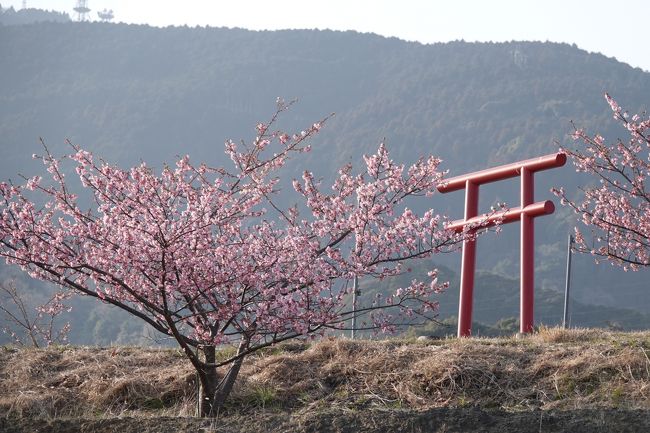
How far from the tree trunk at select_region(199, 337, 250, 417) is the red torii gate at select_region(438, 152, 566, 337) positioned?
Answer: 383 cm

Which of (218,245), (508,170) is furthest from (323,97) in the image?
(218,245)

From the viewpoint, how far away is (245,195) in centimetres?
657

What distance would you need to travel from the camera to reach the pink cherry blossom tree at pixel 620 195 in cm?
870

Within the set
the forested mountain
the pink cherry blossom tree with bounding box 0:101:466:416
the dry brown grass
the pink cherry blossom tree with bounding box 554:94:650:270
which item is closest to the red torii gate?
the pink cherry blossom tree with bounding box 554:94:650:270

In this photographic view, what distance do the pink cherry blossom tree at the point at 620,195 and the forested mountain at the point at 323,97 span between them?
10148cm

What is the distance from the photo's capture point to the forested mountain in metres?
134

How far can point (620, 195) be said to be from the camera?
9641 mm

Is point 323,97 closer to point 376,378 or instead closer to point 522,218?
point 522,218

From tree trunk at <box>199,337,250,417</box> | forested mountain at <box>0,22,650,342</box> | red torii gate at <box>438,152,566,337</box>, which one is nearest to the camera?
tree trunk at <box>199,337,250,417</box>

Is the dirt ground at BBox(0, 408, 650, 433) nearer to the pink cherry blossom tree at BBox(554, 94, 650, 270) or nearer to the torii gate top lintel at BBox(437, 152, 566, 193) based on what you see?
the pink cherry blossom tree at BBox(554, 94, 650, 270)

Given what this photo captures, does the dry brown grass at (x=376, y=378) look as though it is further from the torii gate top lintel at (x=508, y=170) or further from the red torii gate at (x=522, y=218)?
the torii gate top lintel at (x=508, y=170)

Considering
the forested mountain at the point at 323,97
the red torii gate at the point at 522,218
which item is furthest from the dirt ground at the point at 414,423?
the forested mountain at the point at 323,97

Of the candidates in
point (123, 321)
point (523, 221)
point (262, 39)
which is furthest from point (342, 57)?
point (523, 221)

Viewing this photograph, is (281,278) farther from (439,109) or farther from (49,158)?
(439,109)
